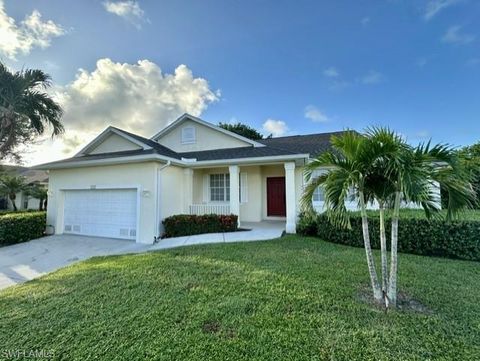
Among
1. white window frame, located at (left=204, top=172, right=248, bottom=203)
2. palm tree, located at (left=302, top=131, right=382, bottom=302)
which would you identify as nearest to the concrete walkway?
white window frame, located at (left=204, top=172, right=248, bottom=203)

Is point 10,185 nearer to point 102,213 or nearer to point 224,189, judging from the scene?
point 102,213

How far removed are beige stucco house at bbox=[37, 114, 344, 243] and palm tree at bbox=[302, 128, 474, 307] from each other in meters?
5.99

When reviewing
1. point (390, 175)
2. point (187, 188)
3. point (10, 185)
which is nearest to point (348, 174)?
point (390, 175)

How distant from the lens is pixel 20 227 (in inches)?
399

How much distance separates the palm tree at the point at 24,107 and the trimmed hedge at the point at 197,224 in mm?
7981

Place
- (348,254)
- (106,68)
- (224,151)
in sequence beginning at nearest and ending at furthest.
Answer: (348,254) → (106,68) → (224,151)

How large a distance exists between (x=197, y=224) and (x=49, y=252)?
212 inches

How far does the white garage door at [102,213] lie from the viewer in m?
10.3

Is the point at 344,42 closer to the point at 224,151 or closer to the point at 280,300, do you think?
the point at 224,151

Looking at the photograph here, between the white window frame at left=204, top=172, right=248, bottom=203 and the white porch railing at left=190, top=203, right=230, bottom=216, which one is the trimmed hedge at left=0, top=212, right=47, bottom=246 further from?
the white window frame at left=204, top=172, right=248, bottom=203

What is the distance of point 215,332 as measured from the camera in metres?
3.21

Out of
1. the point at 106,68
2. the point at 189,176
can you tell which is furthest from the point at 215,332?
the point at 106,68

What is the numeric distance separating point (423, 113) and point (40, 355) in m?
17.3

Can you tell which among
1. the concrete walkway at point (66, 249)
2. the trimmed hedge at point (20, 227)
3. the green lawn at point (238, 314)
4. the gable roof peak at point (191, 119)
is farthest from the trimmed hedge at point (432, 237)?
the trimmed hedge at point (20, 227)
